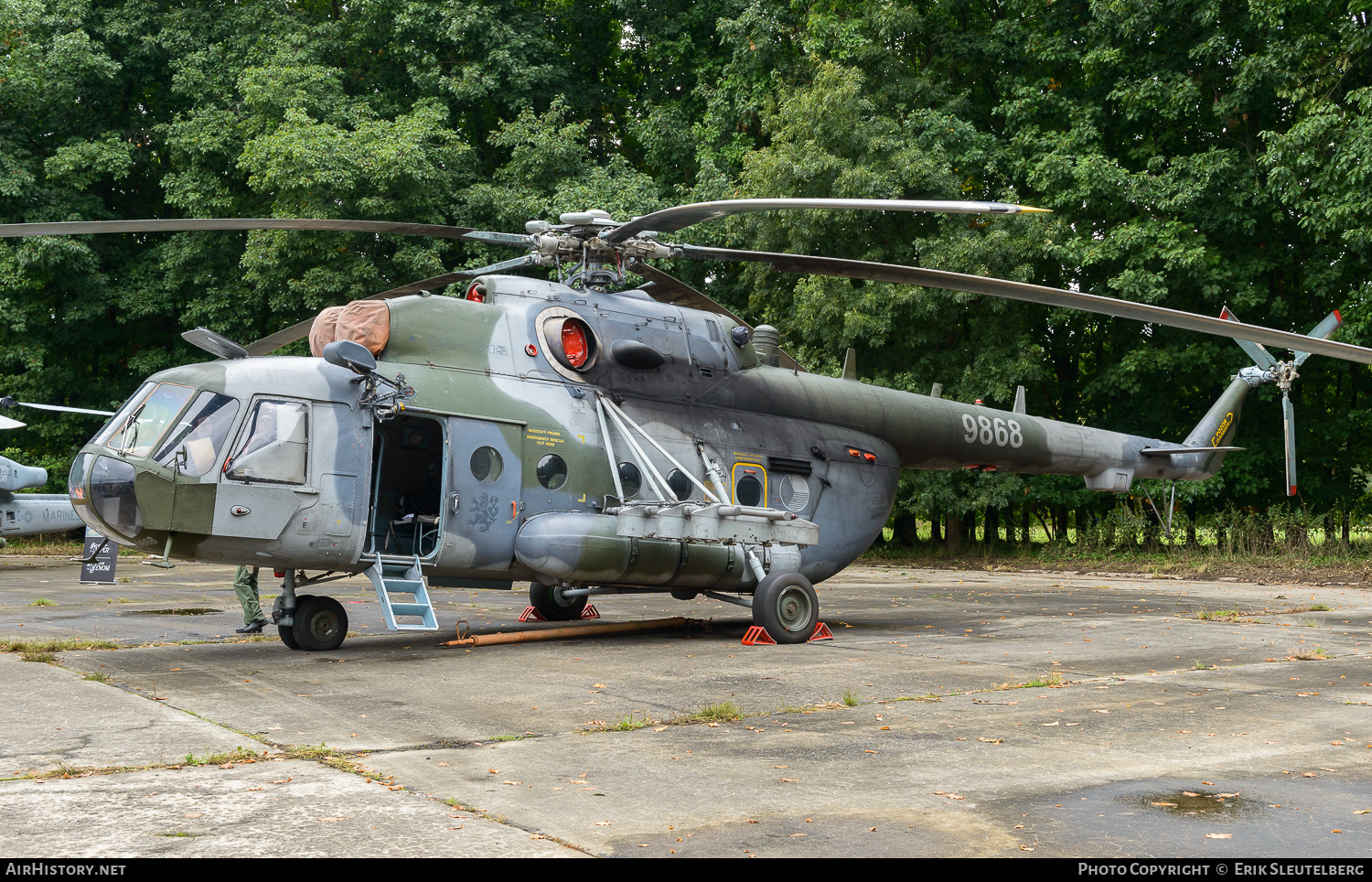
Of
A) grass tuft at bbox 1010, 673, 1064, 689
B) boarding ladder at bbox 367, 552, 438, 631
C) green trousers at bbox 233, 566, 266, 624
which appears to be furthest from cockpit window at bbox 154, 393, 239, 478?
grass tuft at bbox 1010, 673, 1064, 689

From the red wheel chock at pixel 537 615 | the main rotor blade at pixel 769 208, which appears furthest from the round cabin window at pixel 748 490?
the main rotor blade at pixel 769 208

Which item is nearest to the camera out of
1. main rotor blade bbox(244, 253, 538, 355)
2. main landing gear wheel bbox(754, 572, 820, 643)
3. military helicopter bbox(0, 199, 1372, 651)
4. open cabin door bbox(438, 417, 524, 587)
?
military helicopter bbox(0, 199, 1372, 651)

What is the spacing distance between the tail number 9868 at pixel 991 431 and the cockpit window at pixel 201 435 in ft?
27.8

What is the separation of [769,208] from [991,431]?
20.3ft

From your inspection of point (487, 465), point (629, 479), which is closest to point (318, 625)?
point (487, 465)

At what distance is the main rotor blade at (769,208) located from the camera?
789cm

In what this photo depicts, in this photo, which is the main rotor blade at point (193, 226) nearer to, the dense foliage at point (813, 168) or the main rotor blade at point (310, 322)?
the main rotor blade at point (310, 322)

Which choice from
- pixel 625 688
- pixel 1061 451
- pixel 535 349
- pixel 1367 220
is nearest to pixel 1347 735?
pixel 625 688

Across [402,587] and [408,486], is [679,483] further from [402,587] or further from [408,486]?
[402,587]

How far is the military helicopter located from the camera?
873 cm

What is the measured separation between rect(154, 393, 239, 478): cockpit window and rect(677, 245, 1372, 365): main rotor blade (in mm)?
4391

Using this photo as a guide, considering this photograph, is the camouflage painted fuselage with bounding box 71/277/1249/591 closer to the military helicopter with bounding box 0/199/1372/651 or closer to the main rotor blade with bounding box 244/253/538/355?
the military helicopter with bounding box 0/199/1372/651

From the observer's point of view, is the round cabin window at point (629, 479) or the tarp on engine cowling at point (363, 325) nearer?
the tarp on engine cowling at point (363, 325)

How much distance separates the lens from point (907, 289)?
2366 centimetres
